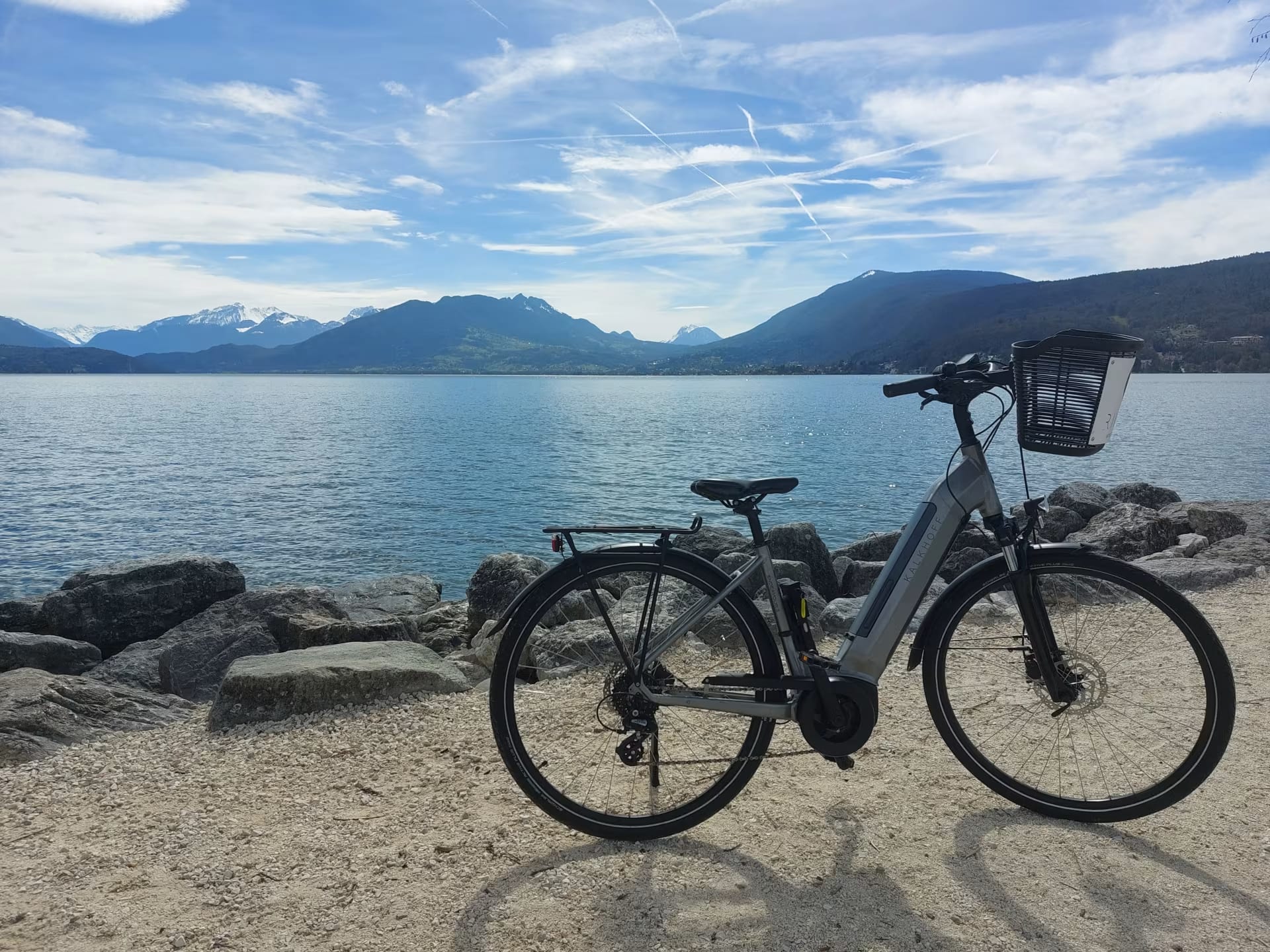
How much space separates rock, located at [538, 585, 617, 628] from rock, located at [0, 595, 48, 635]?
11114 millimetres

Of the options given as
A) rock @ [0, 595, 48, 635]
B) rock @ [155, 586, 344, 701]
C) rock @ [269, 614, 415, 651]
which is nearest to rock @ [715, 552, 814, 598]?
rock @ [269, 614, 415, 651]

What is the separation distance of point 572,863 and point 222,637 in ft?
23.2

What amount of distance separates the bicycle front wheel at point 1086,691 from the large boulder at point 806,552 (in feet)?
36.9

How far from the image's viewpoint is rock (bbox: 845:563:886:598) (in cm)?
1578

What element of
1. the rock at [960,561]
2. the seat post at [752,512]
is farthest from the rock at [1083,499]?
the seat post at [752,512]

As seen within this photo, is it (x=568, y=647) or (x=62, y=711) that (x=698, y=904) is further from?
(x=62, y=711)

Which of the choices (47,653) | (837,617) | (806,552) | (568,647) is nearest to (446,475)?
(806,552)

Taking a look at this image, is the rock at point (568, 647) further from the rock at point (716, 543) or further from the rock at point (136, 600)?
the rock at point (136, 600)

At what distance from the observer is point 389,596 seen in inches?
706

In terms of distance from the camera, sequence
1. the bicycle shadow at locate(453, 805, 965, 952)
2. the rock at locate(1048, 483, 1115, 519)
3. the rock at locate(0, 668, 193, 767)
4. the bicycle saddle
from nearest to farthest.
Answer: the bicycle shadow at locate(453, 805, 965, 952), the bicycle saddle, the rock at locate(0, 668, 193, 767), the rock at locate(1048, 483, 1115, 519)

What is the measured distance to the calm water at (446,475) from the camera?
83.3 ft

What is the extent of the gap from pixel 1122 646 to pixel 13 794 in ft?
19.6

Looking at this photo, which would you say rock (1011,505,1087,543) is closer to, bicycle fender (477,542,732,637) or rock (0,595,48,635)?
bicycle fender (477,542,732,637)

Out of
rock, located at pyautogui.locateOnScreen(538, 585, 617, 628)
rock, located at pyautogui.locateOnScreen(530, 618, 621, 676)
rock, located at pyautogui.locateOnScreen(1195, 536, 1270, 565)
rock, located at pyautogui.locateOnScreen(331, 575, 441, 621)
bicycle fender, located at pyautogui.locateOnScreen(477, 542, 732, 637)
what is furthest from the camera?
rock, located at pyautogui.locateOnScreen(331, 575, 441, 621)
